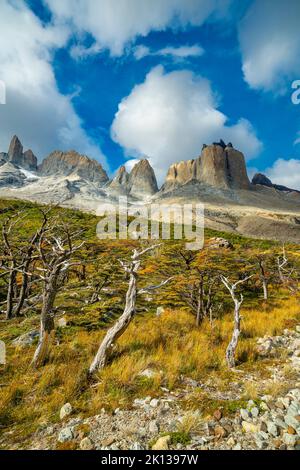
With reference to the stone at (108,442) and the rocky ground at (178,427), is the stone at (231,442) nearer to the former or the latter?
the rocky ground at (178,427)

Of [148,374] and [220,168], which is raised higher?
[220,168]

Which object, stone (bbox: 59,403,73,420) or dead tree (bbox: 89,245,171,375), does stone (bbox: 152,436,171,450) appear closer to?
stone (bbox: 59,403,73,420)

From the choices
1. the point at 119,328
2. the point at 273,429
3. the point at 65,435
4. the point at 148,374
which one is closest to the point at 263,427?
the point at 273,429

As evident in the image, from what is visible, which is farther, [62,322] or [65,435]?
[62,322]

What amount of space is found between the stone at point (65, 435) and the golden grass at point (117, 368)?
0.52 m

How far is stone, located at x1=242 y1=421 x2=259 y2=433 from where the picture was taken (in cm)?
398

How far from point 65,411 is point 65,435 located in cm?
58

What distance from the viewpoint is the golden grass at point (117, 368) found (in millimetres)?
4617

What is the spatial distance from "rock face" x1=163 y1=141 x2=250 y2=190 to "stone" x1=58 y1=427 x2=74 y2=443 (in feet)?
563

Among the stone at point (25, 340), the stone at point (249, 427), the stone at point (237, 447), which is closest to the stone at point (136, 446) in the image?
the stone at point (237, 447)

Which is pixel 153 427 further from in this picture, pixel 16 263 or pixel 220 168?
pixel 220 168

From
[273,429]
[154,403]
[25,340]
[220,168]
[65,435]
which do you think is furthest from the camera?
[220,168]

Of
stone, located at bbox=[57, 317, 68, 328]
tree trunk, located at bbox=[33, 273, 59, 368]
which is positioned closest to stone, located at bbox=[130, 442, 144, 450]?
tree trunk, located at bbox=[33, 273, 59, 368]

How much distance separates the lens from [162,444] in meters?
3.63
